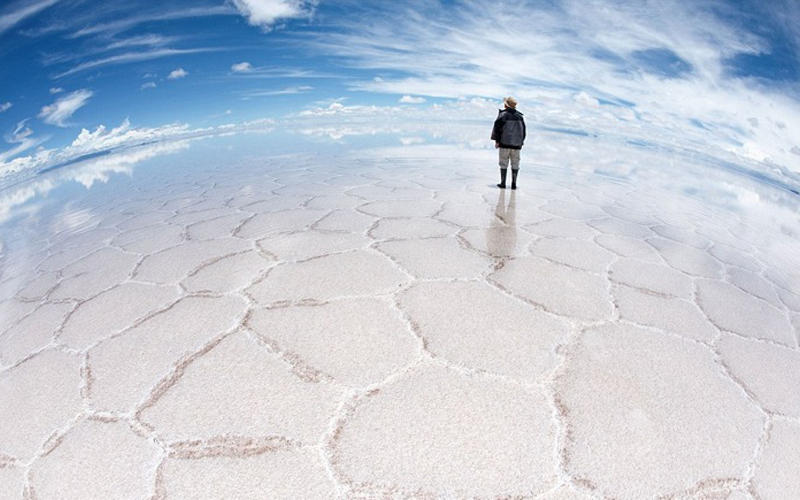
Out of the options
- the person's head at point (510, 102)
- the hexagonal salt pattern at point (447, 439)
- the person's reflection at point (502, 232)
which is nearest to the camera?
the hexagonal salt pattern at point (447, 439)

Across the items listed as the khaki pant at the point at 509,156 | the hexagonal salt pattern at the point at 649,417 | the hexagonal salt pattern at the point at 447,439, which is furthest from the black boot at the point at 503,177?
the hexagonal salt pattern at the point at 447,439

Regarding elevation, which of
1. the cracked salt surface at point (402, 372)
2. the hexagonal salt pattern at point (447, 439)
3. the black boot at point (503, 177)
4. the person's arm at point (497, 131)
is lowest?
the black boot at point (503, 177)

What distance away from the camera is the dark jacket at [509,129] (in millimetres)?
4652

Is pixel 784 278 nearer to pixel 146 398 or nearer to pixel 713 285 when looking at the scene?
pixel 713 285

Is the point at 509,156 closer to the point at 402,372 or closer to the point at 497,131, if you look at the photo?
the point at 497,131

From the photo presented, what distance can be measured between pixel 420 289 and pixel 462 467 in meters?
1.01

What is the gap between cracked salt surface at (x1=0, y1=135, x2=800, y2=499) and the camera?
1029mm

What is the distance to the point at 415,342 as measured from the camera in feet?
4.97

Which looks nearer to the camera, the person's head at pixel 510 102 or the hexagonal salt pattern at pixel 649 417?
the hexagonal salt pattern at pixel 649 417

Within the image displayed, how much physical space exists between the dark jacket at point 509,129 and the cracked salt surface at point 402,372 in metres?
2.27

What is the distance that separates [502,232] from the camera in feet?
9.92

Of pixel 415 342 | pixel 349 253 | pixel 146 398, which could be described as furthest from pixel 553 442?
pixel 349 253

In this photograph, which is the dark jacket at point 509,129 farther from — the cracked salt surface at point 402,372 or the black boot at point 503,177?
the cracked salt surface at point 402,372

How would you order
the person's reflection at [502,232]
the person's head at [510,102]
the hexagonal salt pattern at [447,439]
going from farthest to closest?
1. the person's head at [510,102]
2. the person's reflection at [502,232]
3. the hexagonal salt pattern at [447,439]
